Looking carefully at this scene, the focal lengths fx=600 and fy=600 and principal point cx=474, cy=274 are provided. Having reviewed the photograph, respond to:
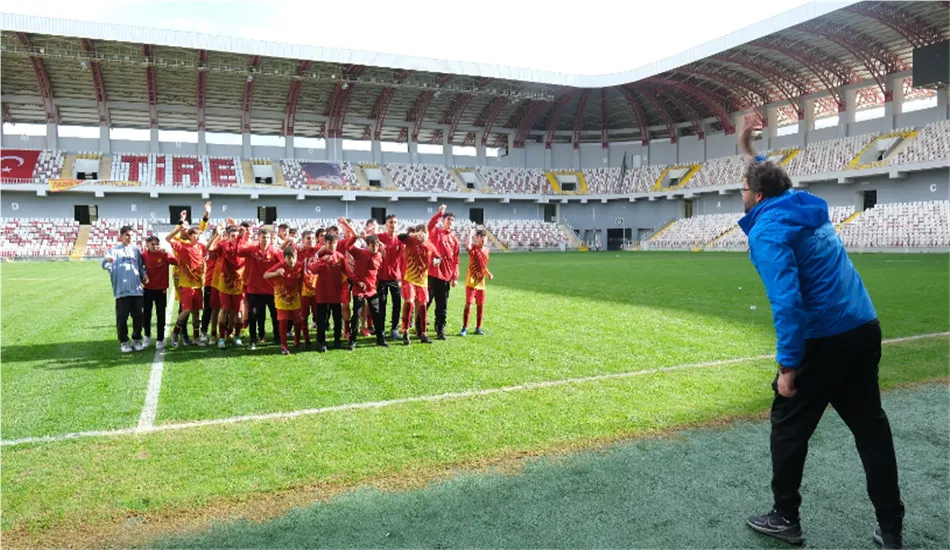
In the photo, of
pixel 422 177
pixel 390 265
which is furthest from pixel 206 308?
pixel 422 177

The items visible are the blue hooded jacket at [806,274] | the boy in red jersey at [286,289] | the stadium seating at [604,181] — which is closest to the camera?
the blue hooded jacket at [806,274]

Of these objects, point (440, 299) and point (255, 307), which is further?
point (440, 299)

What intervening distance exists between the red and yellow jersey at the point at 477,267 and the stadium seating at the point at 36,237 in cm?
4087

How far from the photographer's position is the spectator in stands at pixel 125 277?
8734mm

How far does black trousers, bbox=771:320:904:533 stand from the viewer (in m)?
3.12

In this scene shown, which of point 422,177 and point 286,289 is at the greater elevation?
point 422,177

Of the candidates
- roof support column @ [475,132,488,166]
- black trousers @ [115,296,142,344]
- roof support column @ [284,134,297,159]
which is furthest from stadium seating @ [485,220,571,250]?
black trousers @ [115,296,142,344]

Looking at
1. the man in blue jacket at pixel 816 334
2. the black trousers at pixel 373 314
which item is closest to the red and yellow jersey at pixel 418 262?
the black trousers at pixel 373 314

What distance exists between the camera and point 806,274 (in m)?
3.15

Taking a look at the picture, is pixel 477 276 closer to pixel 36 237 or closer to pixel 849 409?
pixel 849 409

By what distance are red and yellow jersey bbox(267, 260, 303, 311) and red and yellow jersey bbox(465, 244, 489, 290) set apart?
2.85 m

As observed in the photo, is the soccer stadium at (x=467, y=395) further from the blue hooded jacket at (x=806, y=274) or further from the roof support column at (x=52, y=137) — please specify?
the roof support column at (x=52, y=137)

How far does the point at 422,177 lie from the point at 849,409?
174ft

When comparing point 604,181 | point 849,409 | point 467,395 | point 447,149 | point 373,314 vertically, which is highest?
point 447,149
